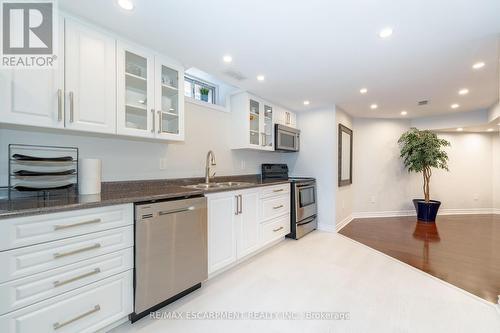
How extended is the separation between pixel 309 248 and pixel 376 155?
10.5 feet

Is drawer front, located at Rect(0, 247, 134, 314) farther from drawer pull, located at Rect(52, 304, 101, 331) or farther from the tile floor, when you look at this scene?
the tile floor

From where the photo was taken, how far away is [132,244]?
1.64 m

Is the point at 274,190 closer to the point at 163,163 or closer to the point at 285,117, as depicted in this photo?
the point at 163,163

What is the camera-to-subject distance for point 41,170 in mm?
1718

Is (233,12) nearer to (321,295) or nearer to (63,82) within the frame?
(63,82)

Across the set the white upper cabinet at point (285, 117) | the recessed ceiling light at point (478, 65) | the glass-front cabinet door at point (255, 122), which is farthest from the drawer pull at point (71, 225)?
the recessed ceiling light at point (478, 65)

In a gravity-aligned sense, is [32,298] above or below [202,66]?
below

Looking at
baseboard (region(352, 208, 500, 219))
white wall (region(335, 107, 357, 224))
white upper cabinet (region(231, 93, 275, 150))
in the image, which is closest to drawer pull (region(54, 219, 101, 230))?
white upper cabinet (region(231, 93, 275, 150))

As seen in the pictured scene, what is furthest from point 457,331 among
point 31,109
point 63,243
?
point 31,109

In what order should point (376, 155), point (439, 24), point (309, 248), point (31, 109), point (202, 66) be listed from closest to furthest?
point (31, 109), point (439, 24), point (202, 66), point (309, 248), point (376, 155)

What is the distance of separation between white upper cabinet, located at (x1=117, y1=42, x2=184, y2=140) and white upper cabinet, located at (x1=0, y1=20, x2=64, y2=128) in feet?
1.33

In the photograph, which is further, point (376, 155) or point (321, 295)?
point (376, 155)

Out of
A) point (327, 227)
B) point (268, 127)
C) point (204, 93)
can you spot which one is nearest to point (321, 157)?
point (268, 127)

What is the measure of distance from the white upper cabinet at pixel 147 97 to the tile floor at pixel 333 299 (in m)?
1.61
